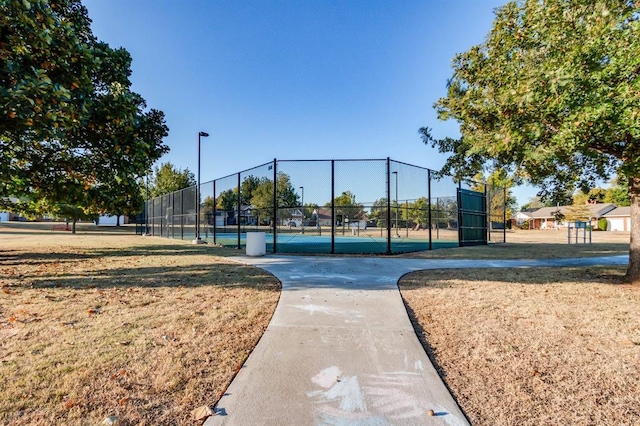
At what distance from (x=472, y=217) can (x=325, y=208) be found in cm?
794

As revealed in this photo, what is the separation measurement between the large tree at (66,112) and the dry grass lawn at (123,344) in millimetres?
2863

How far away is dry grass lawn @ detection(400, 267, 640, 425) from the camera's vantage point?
2.14 meters

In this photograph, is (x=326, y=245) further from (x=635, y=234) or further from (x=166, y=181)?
(x=166, y=181)

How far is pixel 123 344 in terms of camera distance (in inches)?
119

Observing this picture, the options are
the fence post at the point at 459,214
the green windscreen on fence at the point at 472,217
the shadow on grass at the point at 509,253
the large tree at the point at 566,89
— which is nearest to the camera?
the large tree at the point at 566,89

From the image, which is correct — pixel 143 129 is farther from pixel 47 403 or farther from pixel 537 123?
pixel 537 123

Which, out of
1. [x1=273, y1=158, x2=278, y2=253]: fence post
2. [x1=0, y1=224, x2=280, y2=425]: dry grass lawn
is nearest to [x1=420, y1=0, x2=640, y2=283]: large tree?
[x1=0, y1=224, x2=280, y2=425]: dry grass lawn

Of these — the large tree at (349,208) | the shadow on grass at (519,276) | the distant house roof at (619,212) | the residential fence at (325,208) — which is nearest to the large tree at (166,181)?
the residential fence at (325,208)

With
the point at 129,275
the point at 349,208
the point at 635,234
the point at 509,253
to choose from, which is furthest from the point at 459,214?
the point at 129,275

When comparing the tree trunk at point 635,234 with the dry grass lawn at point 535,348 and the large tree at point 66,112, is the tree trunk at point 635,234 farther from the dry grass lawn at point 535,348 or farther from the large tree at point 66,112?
the large tree at point 66,112

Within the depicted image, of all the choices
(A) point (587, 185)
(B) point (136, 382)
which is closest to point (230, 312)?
(B) point (136, 382)

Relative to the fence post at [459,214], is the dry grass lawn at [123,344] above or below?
below

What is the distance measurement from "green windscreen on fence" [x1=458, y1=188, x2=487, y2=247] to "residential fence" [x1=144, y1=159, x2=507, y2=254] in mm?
46

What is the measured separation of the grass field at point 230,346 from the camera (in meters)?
2.12
